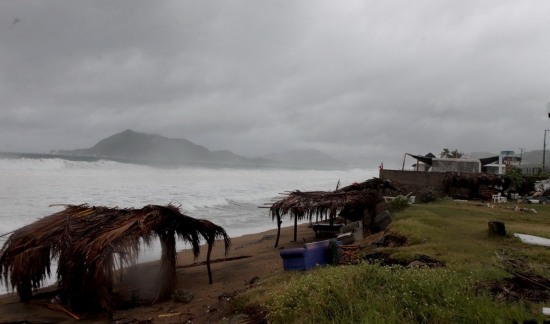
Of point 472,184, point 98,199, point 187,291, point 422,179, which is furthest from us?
point 98,199

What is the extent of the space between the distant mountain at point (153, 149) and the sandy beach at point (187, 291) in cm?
15796

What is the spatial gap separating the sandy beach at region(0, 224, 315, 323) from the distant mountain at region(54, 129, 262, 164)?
15796 centimetres

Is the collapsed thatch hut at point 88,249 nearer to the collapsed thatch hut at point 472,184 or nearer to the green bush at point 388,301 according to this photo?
the green bush at point 388,301

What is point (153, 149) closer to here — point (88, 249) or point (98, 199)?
point (98, 199)

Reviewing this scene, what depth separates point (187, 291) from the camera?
9078 millimetres

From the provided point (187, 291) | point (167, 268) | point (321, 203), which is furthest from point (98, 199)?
point (187, 291)

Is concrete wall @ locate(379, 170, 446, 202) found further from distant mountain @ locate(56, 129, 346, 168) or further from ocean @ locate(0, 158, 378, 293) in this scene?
distant mountain @ locate(56, 129, 346, 168)

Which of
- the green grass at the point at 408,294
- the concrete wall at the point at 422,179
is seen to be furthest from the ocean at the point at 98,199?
the green grass at the point at 408,294

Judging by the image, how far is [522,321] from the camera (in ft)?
12.6

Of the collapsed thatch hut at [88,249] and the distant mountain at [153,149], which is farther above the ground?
the distant mountain at [153,149]

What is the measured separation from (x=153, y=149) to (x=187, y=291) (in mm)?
173696

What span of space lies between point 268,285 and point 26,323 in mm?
4789

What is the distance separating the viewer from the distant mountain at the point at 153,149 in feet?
559

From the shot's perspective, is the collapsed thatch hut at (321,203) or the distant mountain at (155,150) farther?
the distant mountain at (155,150)
